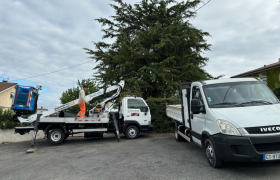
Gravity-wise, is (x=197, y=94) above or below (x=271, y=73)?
below

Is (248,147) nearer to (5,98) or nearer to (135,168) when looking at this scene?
(135,168)

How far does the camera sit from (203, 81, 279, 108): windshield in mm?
4512

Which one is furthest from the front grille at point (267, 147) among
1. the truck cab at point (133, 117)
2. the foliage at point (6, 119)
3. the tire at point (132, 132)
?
the foliage at point (6, 119)

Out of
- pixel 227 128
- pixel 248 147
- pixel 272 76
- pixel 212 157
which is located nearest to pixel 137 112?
pixel 212 157

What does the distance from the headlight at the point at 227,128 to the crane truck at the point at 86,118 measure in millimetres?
5933

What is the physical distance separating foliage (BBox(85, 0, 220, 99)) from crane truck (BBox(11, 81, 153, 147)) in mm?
4935

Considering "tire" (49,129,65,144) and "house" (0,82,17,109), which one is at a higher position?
"house" (0,82,17,109)

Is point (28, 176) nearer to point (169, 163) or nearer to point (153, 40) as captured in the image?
point (169, 163)

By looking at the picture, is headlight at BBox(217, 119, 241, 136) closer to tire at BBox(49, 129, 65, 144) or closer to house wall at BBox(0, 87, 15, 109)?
tire at BBox(49, 129, 65, 144)

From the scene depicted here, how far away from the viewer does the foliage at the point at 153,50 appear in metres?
16.1

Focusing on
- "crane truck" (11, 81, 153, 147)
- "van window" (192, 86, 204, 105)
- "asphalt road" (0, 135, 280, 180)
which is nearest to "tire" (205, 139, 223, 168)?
"asphalt road" (0, 135, 280, 180)

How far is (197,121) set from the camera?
5238 mm

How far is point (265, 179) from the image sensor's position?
11.9 ft

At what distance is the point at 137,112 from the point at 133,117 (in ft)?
1.06
